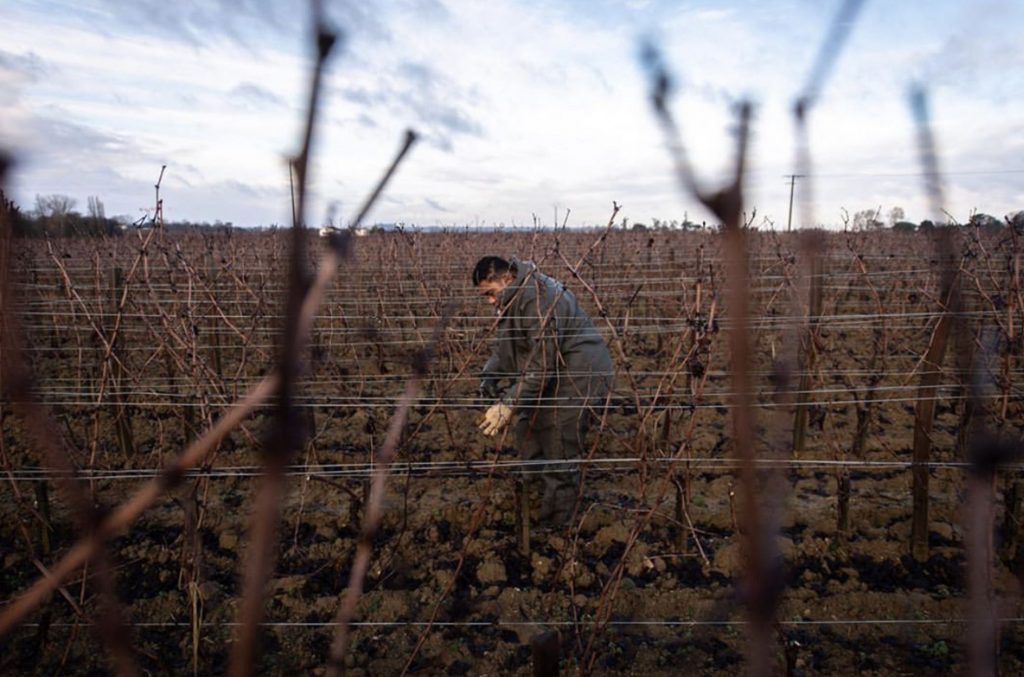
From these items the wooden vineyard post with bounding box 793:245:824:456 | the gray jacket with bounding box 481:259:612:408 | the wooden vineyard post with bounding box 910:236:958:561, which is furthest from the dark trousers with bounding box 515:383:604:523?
the wooden vineyard post with bounding box 910:236:958:561

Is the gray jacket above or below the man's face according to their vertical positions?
below

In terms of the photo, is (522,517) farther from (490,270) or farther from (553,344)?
(490,270)

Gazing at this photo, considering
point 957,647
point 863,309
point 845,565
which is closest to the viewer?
point 957,647

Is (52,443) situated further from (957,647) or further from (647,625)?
(957,647)

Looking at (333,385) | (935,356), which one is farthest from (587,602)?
(333,385)

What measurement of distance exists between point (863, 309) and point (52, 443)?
1156 centimetres

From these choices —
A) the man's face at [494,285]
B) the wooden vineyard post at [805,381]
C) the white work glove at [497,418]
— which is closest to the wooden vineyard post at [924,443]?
the wooden vineyard post at [805,381]

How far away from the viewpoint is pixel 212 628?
3.08 meters

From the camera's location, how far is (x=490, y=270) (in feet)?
13.4

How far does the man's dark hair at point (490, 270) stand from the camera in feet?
13.3

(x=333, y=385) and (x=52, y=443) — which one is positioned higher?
(x=52, y=443)

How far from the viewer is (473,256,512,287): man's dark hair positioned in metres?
4.06

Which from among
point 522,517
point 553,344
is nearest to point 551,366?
point 553,344

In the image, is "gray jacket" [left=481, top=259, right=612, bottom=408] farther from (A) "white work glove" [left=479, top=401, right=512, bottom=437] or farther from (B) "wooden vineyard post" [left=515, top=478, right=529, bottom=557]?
(B) "wooden vineyard post" [left=515, top=478, right=529, bottom=557]
